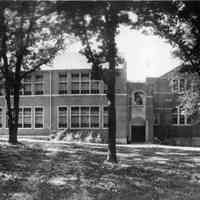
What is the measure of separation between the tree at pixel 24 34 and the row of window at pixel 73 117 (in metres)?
8.77

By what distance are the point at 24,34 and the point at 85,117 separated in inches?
643

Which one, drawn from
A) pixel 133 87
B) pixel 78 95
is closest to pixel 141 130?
pixel 133 87

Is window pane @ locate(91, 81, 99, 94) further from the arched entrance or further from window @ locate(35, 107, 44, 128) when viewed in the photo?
window @ locate(35, 107, 44, 128)

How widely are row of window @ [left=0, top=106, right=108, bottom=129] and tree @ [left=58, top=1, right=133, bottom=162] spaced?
621 inches

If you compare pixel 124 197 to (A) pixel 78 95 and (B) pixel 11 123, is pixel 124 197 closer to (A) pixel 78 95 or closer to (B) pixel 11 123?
(B) pixel 11 123

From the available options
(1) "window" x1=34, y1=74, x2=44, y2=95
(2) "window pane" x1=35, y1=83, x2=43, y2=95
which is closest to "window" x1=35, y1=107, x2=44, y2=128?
(2) "window pane" x1=35, y1=83, x2=43, y2=95

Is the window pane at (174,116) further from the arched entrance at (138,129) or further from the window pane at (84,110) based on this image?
the window pane at (84,110)

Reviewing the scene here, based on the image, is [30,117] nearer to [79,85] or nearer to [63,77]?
[63,77]

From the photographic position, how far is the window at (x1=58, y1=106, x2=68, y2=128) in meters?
30.0

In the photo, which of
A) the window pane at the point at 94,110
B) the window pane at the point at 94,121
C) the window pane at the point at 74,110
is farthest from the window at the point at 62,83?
the window pane at the point at 94,121

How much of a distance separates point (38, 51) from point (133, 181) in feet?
45.6

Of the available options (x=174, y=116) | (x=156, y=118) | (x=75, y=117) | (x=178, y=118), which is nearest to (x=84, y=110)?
(x=75, y=117)

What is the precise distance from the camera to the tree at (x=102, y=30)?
1179cm

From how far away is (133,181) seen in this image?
31.8ft
